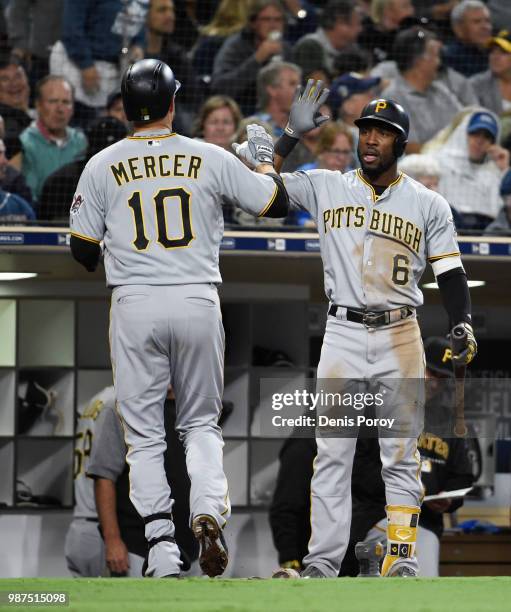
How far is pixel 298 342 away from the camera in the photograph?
920 centimetres

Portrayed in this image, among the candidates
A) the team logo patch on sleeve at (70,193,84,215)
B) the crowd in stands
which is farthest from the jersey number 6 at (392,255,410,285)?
the crowd in stands


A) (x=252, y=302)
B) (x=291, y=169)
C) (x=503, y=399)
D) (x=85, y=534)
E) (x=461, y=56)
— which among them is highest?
(x=461, y=56)

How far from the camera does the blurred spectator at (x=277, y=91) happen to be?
9148 millimetres

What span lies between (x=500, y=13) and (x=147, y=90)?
7.02 meters

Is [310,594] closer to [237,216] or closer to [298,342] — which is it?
[237,216]

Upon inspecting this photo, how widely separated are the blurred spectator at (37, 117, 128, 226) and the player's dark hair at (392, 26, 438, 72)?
2.56 m

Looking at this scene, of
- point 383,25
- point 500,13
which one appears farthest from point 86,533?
point 500,13

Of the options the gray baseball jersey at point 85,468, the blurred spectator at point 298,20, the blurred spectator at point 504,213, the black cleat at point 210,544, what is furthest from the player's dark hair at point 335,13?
the black cleat at point 210,544

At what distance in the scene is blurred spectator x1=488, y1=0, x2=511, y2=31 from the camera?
10883mm

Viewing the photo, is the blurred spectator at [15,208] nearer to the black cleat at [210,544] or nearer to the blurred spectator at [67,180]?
the blurred spectator at [67,180]

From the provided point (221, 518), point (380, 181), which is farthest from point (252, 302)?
point (221, 518)

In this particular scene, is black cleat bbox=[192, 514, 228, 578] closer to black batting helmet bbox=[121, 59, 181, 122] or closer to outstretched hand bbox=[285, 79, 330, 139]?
black batting helmet bbox=[121, 59, 181, 122]

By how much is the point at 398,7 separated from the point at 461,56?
0.68 meters

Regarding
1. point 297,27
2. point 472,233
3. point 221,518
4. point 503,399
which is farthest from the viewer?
point 297,27
